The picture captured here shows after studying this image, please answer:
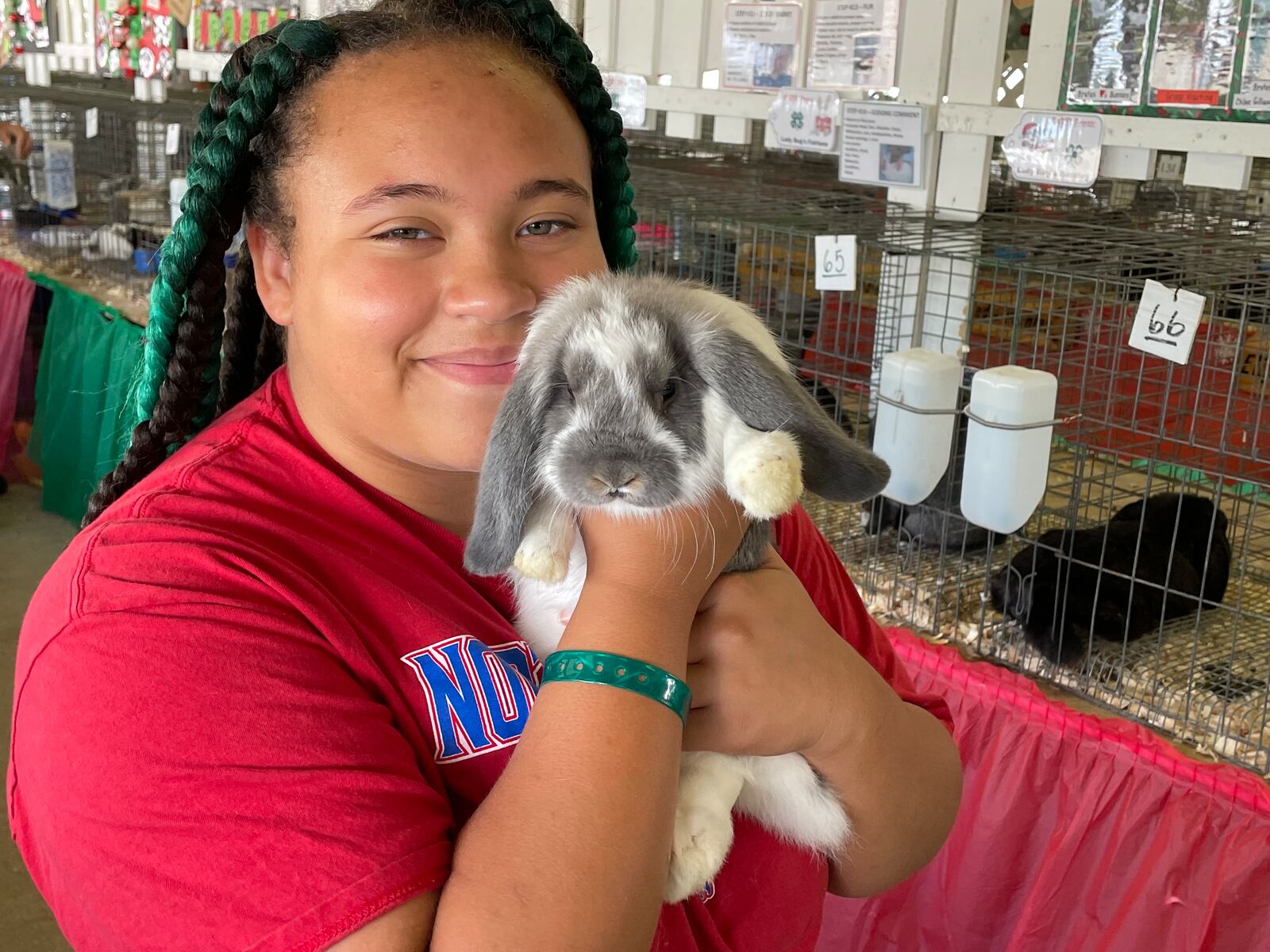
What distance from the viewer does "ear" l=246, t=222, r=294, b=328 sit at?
1060 mm

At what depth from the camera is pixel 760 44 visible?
7.53 ft

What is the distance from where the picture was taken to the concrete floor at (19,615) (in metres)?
2.22

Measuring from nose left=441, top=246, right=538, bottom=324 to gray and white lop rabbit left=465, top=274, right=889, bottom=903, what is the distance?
6 cm

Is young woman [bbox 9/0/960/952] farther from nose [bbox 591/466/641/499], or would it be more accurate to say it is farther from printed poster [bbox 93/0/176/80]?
printed poster [bbox 93/0/176/80]

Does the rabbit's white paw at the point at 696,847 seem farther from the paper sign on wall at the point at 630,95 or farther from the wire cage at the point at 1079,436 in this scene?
the paper sign on wall at the point at 630,95

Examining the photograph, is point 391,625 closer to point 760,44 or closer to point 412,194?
point 412,194

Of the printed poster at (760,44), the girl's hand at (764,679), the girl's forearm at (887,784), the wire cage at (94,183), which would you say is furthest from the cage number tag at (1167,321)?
the wire cage at (94,183)

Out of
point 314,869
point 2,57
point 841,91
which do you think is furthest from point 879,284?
point 2,57

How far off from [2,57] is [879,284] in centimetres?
455

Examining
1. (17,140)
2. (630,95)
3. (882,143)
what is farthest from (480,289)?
(17,140)

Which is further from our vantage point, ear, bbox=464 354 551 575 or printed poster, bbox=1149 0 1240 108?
printed poster, bbox=1149 0 1240 108

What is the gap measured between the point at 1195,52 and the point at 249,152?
1.39 m

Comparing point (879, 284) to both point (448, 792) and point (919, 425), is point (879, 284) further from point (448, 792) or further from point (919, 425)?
point (448, 792)

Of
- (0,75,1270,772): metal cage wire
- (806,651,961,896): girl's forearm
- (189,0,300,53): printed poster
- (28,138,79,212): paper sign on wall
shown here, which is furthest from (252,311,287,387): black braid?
(28,138,79,212): paper sign on wall
